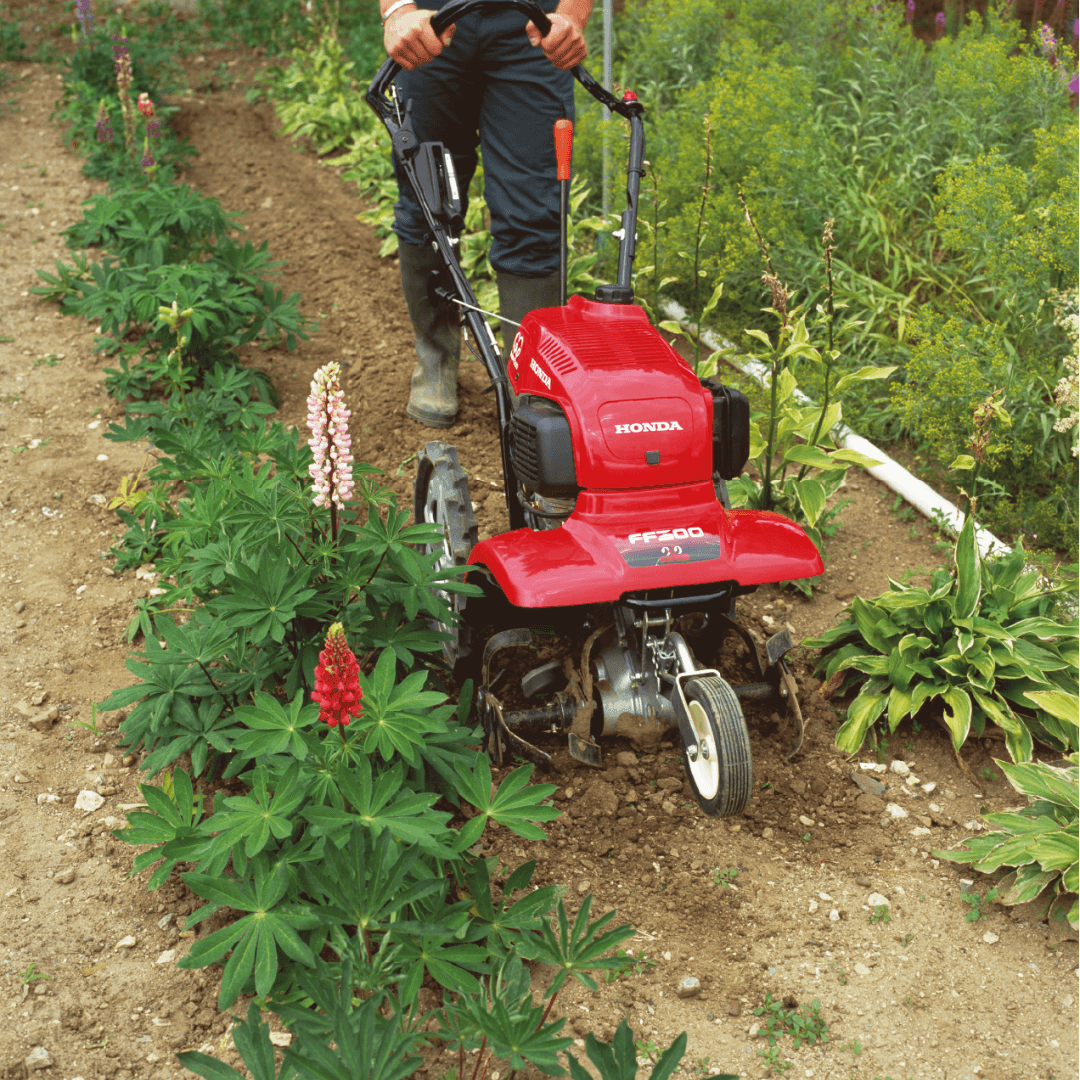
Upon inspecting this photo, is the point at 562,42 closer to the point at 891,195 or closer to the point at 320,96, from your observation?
the point at 891,195

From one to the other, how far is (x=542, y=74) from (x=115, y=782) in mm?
2503

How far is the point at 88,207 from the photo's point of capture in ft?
18.6

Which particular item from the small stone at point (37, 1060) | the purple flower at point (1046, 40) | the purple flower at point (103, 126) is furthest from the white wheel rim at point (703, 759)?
the purple flower at point (103, 126)

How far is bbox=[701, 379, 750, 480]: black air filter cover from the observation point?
2.41 m

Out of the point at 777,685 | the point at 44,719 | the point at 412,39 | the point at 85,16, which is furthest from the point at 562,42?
the point at 85,16

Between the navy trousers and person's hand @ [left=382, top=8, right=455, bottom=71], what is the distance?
45cm

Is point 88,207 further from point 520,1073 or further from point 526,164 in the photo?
point 520,1073

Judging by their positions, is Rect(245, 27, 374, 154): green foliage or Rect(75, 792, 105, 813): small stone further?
Rect(245, 27, 374, 154): green foliage

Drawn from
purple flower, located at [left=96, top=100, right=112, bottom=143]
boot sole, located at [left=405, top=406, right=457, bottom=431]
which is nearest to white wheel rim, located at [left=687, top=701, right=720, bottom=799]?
boot sole, located at [left=405, top=406, right=457, bottom=431]

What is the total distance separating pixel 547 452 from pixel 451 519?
1.46ft

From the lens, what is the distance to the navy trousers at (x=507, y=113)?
10.9 ft

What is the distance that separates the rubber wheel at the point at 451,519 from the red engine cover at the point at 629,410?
1.19 feet

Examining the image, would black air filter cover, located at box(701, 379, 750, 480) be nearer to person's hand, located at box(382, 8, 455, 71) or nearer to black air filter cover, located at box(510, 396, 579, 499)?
black air filter cover, located at box(510, 396, 579, 499)

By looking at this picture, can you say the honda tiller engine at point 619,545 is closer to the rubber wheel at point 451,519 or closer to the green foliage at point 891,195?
the rubber wheel at point 451,519
